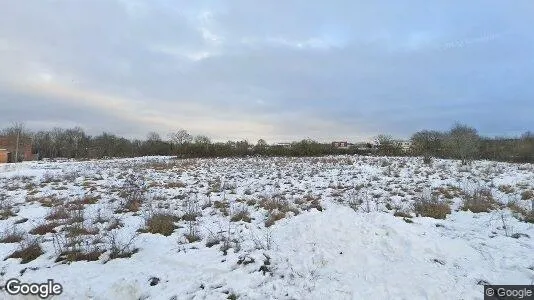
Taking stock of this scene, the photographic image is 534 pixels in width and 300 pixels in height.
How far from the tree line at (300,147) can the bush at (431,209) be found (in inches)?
625

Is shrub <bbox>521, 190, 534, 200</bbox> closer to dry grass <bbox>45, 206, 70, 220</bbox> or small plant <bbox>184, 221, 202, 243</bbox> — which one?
small plant <bbox>184, 221, 202, 243</bbox>

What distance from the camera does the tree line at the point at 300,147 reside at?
91.5 feet

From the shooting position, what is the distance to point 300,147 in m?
45.7

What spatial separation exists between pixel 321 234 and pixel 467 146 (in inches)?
801

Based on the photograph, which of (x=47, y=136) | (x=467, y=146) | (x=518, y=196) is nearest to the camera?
(x=518, y=196)

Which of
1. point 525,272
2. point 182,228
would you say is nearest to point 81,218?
point 182,228

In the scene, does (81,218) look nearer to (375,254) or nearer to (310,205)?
(310,205)

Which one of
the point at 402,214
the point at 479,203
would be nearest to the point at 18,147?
the point at 402,214

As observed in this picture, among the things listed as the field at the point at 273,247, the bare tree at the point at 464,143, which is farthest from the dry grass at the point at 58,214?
the bare tree at the point at 464,143

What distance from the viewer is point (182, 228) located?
27.5ft

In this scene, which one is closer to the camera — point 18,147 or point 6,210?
point 6,210

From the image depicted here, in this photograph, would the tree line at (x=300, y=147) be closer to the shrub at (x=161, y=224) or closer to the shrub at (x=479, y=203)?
the shrub at (x=479, y=203)

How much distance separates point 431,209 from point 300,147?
36651mm

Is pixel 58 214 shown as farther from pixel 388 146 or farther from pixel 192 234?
pixel 388 146
